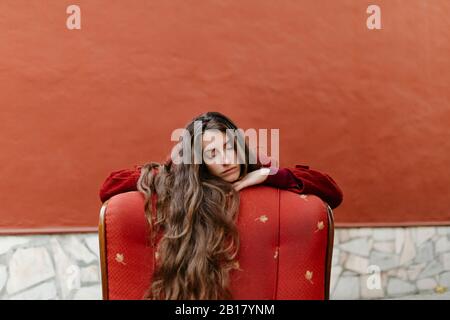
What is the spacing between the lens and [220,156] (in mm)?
1753

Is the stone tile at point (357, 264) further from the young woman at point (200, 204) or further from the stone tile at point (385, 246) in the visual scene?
the young woman at point (200, 204)

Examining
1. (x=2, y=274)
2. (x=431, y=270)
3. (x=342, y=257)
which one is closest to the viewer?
(x=2, y=274)

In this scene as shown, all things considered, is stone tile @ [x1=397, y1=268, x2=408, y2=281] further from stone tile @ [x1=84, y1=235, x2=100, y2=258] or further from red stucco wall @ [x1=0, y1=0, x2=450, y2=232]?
stone tile @ [x1=84, y1=235, x2=100, y2=258]

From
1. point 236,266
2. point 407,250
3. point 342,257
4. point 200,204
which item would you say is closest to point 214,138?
point 200,204

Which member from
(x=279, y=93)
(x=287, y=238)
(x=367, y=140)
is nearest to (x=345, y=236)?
(x=367, y=140)

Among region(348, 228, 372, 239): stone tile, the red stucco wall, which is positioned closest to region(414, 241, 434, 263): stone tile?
the red stucco wall

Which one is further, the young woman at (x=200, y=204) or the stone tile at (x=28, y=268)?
the stone tile at (x=28, y=268)

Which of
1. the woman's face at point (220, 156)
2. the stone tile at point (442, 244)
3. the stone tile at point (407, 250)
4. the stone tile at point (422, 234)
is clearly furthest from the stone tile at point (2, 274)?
the stone tile at point (442, 244)

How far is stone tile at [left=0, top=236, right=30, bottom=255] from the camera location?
3221mm

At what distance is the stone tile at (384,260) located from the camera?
397 cm

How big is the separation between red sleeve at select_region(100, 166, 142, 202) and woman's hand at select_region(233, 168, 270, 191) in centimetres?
39

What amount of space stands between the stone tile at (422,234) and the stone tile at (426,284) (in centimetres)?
35

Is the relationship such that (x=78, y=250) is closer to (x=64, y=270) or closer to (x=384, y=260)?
(x=64, y=270)

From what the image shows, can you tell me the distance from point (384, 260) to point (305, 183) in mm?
2548
